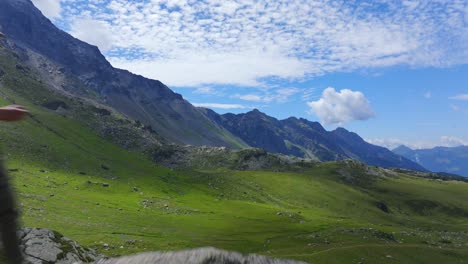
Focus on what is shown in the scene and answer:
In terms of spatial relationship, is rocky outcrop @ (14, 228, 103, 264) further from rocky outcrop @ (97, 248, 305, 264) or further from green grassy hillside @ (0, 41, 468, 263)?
rocky outcrop @ (97, 248, 305, 264)

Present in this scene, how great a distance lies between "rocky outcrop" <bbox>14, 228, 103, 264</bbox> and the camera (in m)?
28.2

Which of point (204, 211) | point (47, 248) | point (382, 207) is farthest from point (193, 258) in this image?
point (382, 207)

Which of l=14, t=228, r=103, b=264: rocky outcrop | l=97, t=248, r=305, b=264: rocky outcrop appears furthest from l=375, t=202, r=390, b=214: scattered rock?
l=97, t=248, r=305, b=264: rocky outcrop

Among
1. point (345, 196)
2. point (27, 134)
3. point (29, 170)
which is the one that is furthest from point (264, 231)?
point (27, 134)

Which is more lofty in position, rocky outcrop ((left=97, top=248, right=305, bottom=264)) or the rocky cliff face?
rocky outcrop ((left=97, top=248, right=305, bottom=264))

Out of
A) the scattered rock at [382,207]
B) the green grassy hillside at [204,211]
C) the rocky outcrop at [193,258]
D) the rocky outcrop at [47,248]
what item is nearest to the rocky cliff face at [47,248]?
the rocky outcrop at [47,248]

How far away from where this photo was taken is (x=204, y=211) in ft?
405

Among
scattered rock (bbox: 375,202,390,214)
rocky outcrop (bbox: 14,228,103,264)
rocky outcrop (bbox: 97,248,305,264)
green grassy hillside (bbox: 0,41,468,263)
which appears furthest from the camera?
scattered rock (bbox: 375,202,390,214)

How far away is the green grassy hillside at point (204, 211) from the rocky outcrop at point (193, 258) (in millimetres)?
7225

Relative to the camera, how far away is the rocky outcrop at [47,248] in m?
28.2

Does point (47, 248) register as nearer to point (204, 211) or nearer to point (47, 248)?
point (47, 248)

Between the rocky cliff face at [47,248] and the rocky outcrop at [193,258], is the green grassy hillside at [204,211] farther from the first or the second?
the rocky cliff face at [47,248]

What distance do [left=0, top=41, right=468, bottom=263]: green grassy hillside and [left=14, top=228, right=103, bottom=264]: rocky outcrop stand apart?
1193cm

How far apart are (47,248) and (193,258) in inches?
958
